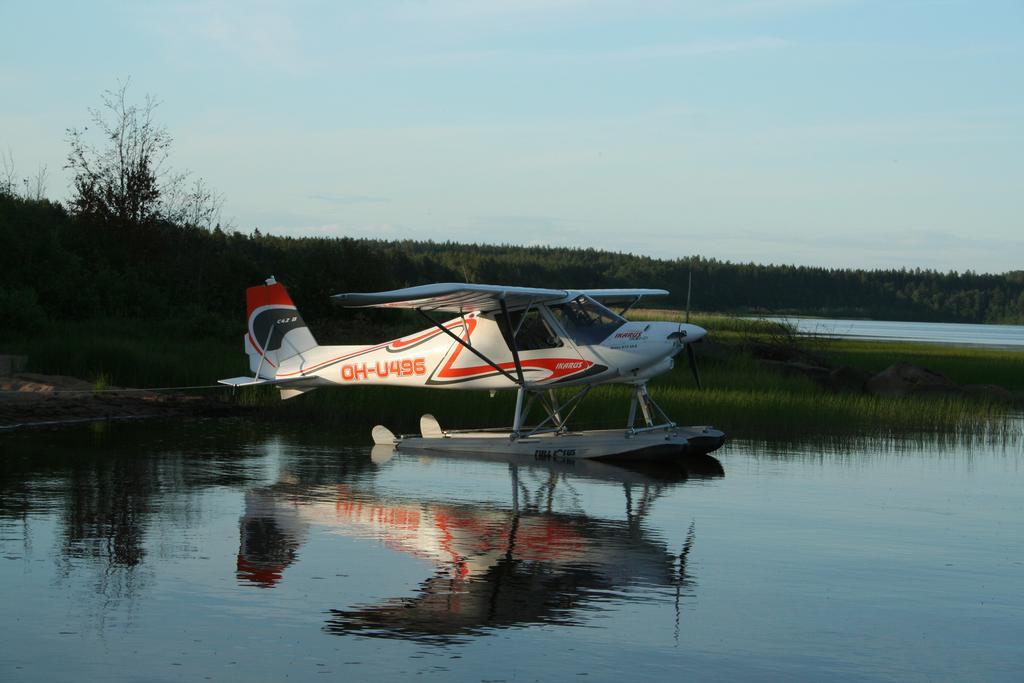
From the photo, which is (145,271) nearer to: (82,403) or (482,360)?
(82,403)

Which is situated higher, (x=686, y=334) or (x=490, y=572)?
(x=686, y=334)

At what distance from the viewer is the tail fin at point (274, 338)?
61.1 feet

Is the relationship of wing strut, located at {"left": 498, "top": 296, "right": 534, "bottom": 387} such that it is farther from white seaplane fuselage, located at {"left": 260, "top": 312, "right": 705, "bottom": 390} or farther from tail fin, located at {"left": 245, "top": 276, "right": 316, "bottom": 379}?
tail fin, located at {"left": 245, "top": 276, "right": 316, "bottom": 379}

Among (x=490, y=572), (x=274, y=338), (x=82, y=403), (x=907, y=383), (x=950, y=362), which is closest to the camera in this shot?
(x=490, y=572)

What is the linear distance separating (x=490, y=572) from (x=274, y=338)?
419 inches

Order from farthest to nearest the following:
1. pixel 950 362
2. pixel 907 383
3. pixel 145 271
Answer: pixel 950 362 < pixel 145 271 < pixel 907 383

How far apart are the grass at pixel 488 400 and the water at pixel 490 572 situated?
5.42 metres

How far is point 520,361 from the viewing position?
16.9 m

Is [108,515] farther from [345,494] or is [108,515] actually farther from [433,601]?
[433,601]

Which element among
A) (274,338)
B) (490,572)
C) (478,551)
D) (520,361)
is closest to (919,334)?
(274,338)

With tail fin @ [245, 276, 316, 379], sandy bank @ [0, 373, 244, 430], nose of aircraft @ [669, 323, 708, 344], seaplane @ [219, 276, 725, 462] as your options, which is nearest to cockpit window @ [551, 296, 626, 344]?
seaplane @ [219, 276, 725, 462]

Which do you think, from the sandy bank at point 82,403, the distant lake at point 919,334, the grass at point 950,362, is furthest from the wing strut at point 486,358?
the distant lake at point 919,334

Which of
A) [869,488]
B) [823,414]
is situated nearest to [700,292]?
[823,414]

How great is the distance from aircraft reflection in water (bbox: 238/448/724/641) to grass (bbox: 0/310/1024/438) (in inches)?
275
